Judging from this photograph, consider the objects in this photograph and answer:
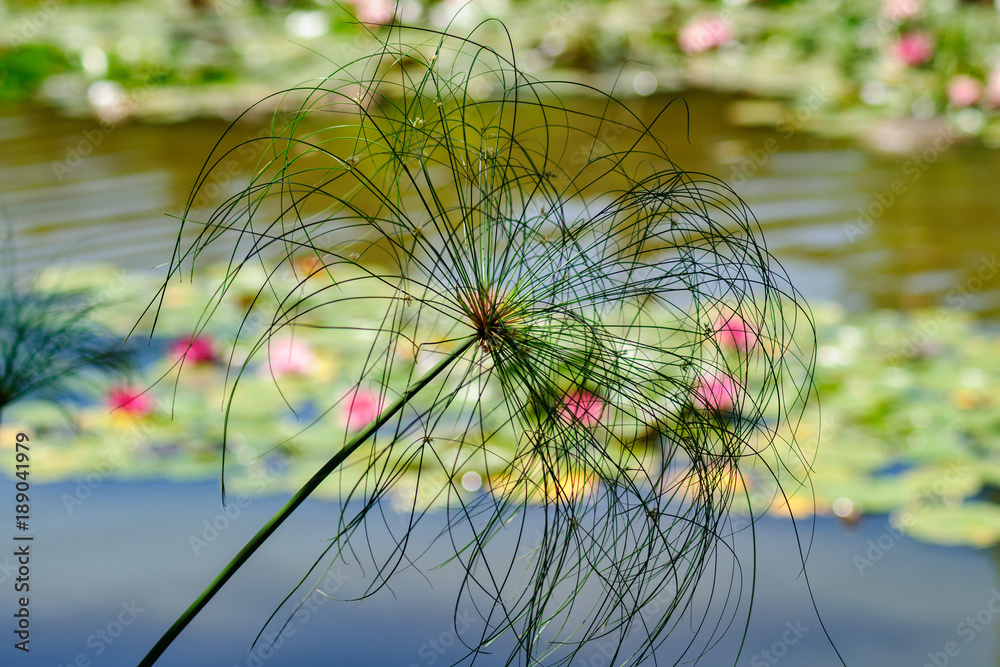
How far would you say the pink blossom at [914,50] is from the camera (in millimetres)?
5391

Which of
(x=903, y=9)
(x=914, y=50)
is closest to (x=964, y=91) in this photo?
(x=914, y=50)

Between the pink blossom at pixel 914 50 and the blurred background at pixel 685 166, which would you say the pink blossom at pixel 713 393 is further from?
the pink blossom at pixel 914 50

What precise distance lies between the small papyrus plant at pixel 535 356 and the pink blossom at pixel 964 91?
4.73ft

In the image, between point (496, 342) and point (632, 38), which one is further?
point (632, 38)

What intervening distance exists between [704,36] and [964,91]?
1.66m

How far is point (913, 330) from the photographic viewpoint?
3104 mm

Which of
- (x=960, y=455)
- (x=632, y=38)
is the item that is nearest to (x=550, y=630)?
(x=960, y=455)

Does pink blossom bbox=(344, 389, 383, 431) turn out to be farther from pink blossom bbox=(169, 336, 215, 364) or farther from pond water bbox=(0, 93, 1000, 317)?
pond water bbox=(0, 93, 1000, 317)

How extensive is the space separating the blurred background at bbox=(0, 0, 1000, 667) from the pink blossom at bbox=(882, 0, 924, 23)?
1 cm

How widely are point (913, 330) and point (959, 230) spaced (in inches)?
45.4

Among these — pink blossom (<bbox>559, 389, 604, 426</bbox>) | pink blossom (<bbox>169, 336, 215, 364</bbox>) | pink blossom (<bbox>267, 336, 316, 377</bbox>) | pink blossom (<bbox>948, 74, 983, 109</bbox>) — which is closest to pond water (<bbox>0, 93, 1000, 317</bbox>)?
pink blossom (<bbox>948, 74, 983, 109</bbox>)

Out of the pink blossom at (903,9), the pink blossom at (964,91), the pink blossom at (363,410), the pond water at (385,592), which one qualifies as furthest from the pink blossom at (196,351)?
the pink blossom at (903,9)

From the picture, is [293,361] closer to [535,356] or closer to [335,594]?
[335,594]

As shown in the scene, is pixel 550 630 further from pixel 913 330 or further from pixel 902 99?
pixel 902 99
